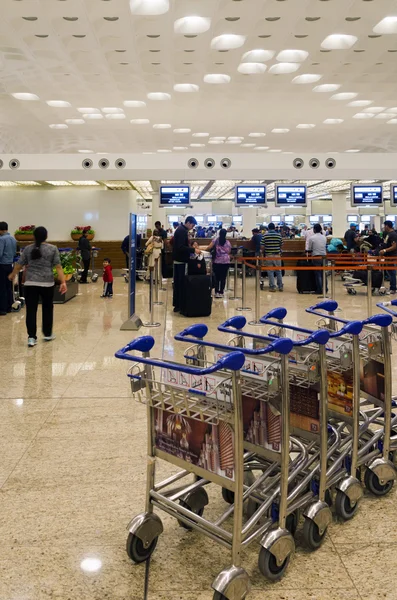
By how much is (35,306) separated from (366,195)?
15.1 m

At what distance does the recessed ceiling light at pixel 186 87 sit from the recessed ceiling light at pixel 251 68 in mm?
1133

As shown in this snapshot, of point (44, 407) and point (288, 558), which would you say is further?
point (44, 407)

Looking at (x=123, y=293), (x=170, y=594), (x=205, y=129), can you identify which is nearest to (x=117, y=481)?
(x=170, y=594)

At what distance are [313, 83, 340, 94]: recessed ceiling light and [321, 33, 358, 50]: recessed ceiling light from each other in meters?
1.90

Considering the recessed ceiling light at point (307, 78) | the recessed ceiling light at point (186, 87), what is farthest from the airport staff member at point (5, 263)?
the recessed ceiling light at point (307, 78)

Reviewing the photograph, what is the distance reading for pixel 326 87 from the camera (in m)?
9.74

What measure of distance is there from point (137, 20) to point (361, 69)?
398 cm

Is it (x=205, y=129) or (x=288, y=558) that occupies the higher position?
(x=205, y=129)

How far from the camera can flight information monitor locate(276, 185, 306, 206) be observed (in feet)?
61.8

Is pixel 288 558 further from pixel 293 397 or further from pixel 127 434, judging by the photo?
pixel 127 434

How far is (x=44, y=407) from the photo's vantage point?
441 cm

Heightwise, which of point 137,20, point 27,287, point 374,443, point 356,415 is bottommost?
point 374,443

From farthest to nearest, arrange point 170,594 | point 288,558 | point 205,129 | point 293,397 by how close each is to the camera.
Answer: point 205,129
point 293,397
point 288,558
point 170,594

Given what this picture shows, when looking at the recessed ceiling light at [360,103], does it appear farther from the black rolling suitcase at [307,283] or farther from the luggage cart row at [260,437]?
the luggage cart row at [260,437]
